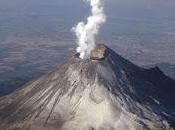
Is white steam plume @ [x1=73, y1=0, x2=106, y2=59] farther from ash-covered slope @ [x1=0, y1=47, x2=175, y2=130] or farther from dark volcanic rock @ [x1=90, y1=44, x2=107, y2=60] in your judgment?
ash-covered slope @ [x1=0, y1=47, x2=175, y2=130]

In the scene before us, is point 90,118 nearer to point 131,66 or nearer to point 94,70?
point 94,70

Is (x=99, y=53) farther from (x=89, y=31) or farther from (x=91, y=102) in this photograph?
(x=89, y=31)

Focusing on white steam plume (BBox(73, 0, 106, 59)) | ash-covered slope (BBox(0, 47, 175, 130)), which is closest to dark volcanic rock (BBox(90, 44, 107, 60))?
ash-covered slope (BBox(0, 47, 175, 130))

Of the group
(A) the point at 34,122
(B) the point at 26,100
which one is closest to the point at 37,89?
(B) the point at 26,100

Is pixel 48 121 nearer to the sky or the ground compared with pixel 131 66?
nearer to the ground

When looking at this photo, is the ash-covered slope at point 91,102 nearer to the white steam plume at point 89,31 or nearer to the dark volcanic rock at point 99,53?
the dark volcanic rock at point 99,53

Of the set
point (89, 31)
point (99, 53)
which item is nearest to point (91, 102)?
point (99, 53)

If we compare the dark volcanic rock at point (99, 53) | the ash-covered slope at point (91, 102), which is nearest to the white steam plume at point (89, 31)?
the dark volcanic rock at point (99, 53)
